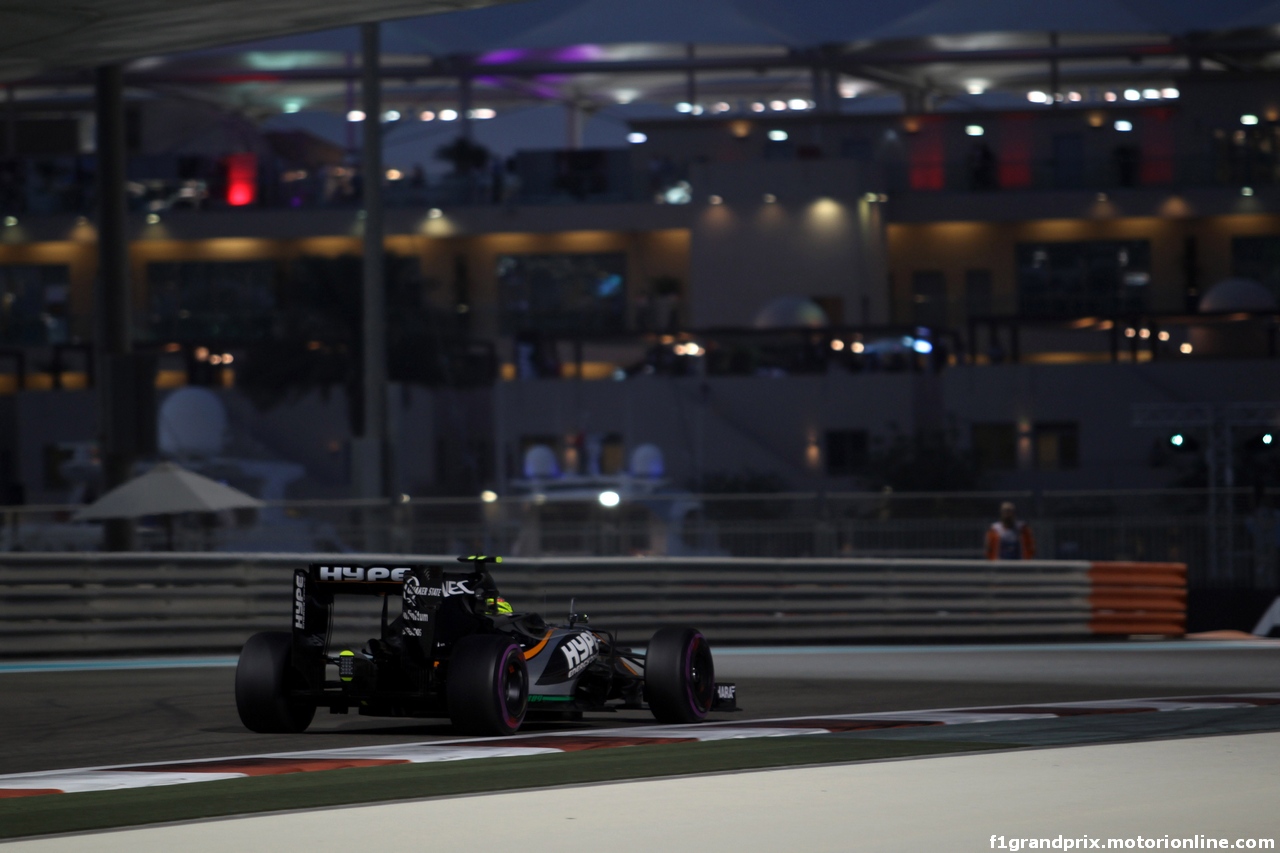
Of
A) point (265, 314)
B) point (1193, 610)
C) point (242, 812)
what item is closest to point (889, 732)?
point (242, 812)

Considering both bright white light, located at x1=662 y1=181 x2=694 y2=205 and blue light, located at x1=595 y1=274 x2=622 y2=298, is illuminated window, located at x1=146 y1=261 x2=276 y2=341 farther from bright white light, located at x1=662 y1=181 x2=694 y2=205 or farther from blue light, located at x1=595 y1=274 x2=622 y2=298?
bright white light, located at x1=662 y1=181 x2=694 y2=205

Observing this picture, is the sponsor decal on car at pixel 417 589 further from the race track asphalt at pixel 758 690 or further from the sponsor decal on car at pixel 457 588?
the race track asphalt at pixel 758 690

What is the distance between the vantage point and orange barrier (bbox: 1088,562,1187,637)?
2164 centimetres

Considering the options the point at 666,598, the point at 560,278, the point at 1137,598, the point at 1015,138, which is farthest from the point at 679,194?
the point at 666,598

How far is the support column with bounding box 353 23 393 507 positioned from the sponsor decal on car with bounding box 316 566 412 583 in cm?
1680

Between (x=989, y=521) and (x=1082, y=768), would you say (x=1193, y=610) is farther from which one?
(x=1082, y=768)

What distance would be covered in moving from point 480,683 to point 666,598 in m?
9.82

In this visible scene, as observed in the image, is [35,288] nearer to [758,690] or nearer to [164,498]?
[164,498]

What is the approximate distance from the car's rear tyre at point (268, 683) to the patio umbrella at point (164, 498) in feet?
34.8

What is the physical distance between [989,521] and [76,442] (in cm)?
3561

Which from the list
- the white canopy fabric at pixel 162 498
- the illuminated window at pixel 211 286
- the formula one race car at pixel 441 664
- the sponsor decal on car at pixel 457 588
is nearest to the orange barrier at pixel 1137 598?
the white canopy fabric at pixel 162 498

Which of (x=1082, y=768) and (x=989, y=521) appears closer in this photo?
(x=1082, y=768)

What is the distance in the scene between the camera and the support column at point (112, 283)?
68.8ft

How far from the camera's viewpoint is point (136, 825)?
7.76 meters
